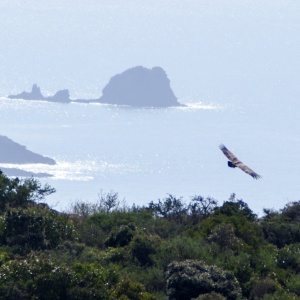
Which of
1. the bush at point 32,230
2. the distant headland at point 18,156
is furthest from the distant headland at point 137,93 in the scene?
the bush at point 32,230

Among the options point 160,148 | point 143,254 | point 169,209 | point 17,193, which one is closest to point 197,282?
point 143,254

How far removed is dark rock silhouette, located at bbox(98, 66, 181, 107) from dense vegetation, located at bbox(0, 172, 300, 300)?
126 metres

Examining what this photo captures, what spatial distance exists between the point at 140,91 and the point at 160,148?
40867 millimetres

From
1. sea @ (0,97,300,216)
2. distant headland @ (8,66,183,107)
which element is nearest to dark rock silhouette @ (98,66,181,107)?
distant headland @ (8,66,183,107)

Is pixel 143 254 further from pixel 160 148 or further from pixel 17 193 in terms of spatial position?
pixel 160 148

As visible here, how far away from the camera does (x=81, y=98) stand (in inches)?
6462

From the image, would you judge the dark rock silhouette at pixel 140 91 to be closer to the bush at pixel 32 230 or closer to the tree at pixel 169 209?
the tree at pixel 169 209

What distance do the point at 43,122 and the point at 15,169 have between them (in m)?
40.8

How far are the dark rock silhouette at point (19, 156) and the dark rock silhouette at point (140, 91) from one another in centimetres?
4728

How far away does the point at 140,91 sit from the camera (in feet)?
515

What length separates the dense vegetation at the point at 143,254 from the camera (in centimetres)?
1764

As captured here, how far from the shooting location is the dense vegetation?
17.6 metres

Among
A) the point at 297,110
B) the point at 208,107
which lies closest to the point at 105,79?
the point at 208,107

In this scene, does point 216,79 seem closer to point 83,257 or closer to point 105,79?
point 105,79
